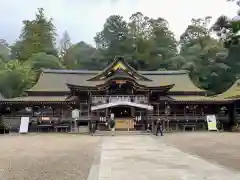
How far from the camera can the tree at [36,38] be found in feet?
197

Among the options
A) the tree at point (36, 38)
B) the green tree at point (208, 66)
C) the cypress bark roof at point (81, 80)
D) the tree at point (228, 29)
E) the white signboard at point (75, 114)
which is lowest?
the white signboard at point (75, 114)

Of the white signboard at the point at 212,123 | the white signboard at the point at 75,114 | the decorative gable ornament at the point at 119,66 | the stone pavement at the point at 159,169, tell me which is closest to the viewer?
the stone pavement at the point at 159,169

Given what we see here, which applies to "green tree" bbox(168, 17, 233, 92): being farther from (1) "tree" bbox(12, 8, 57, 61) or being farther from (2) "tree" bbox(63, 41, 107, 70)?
(1) "tree" bbox(12, 8, 57, 61)

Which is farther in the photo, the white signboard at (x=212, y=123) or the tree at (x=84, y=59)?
the tree at (x=84, y=59)

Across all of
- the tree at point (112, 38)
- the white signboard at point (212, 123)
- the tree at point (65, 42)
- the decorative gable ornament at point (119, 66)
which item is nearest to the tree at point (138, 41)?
the tree at point (112, 38)

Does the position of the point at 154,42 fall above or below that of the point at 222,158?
above

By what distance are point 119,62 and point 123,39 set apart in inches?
1306

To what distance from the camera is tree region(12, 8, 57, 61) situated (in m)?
60.0

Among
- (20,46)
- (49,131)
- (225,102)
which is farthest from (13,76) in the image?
(225,102)

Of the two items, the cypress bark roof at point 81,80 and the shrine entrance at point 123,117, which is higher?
the cypress bark roof at point 81,80

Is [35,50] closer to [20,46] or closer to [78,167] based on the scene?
[20,46]

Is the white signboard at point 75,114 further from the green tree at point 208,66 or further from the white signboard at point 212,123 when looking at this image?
the green tree at point 208,66

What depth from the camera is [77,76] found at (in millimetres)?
38531

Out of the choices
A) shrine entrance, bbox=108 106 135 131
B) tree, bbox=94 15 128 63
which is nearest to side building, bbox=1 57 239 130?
shrine entrance, bbox=108 106 135 131
